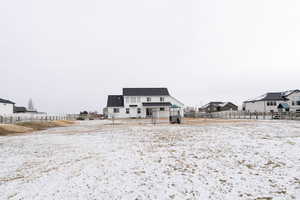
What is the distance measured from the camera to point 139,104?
3934 centimetres

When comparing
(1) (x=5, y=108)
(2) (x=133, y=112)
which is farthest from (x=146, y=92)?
(1) (x=5, y=108)

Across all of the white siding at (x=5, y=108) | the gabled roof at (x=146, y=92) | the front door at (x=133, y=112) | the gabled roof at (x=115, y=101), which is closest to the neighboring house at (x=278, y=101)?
the gabled roof at (x=146, y=92)

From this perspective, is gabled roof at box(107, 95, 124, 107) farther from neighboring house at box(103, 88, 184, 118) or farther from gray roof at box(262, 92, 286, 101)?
gray roof at box(262, 92, 286, 101)

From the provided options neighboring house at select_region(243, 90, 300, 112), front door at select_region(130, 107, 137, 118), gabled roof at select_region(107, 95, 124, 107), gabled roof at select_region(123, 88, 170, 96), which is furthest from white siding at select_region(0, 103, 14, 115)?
neighboring house at select_region(243, 90, 300, 112)

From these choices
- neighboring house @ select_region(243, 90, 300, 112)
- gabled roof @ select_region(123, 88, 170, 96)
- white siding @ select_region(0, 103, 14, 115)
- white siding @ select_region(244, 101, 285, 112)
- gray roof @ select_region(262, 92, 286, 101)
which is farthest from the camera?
gray roof @ select_region(262, 92, 286, 101)

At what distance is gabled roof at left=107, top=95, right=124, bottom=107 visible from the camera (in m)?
39.2

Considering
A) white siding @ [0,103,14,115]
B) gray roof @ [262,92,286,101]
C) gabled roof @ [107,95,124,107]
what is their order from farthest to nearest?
1. gray roof @ [262,92,286,101]
2. gabled roof @ [107,95,124,107]
3. white siding @ [0,103,14,115]

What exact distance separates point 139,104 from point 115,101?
6512mm

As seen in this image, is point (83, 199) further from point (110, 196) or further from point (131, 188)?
point (131, 188)

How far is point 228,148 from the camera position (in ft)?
23.2

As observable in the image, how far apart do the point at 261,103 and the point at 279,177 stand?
168 ft

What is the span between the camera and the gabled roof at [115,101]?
3921 cm

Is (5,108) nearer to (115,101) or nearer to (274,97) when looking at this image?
(115,101)

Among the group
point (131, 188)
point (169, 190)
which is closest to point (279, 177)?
point (169, 190)
